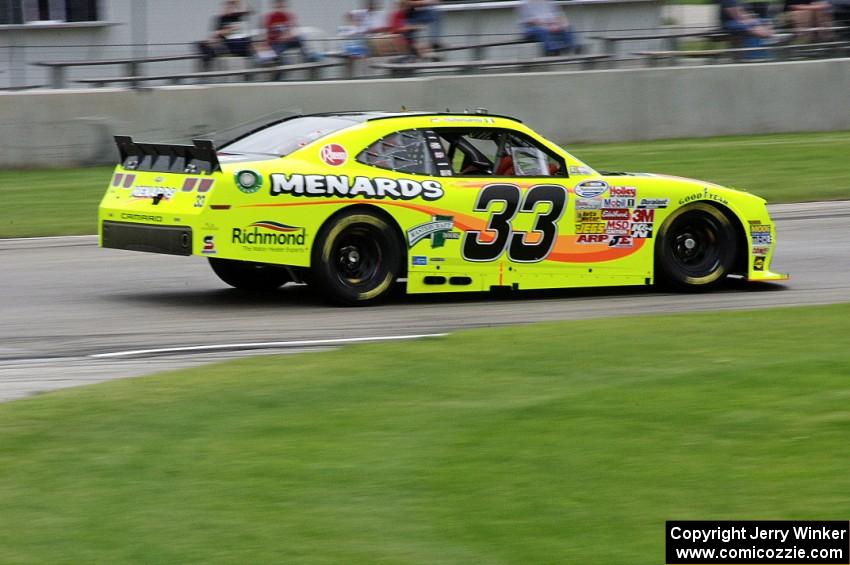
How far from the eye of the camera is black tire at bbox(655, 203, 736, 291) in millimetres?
11062

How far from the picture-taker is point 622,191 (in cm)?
1082

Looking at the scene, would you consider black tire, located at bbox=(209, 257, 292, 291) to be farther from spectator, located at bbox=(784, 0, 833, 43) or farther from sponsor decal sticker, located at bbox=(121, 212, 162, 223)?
spectator, located at bbox=(784, 0, 833, 43)

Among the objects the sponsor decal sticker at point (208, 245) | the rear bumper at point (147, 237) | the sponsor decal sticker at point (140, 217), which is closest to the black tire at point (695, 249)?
the sponsor decal sticker at point (208, 245)

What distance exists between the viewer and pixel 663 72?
20297 millimetres

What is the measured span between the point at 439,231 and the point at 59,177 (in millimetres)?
8530

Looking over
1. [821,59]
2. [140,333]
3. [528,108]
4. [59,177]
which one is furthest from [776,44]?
[140,333]

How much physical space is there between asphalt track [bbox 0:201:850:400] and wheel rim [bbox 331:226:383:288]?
231 millimetres

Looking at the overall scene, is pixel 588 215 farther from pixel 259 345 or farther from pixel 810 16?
pixel 810 16

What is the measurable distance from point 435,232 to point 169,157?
2.02 metres

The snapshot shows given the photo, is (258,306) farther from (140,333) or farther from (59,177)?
(59,177)

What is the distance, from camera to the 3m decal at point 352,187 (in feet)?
32.4

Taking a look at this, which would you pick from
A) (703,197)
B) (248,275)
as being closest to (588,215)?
(703,197)

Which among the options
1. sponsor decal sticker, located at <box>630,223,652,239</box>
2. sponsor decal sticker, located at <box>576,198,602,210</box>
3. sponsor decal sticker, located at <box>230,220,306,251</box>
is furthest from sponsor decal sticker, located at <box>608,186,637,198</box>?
sponsor decal sticker, located at <box>230,220,306,251</box>

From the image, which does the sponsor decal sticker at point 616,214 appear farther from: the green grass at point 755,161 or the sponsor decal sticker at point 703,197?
the green grass at point 755,161
